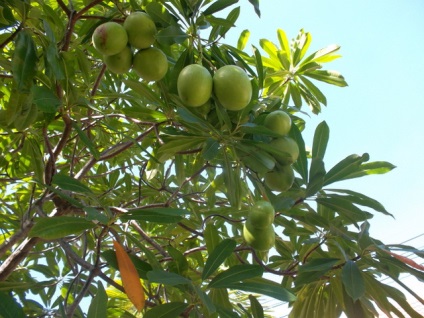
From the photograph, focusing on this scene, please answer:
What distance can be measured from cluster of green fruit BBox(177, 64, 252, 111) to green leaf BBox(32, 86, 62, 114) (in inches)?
15.0

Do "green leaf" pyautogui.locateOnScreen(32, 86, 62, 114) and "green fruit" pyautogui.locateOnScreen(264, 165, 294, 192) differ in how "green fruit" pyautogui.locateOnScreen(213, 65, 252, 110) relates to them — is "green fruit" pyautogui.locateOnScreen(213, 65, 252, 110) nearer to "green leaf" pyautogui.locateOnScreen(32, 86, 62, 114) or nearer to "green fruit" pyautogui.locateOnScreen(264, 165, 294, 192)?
"green fruit" pyautogui.locateOnScreen(264, 165, 294, 192)

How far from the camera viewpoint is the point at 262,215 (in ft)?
4.26

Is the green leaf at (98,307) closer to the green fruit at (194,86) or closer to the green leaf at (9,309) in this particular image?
the green leaf at (9,309)

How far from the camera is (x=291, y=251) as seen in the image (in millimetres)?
1932

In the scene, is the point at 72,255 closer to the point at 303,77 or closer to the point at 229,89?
the point at 229,89

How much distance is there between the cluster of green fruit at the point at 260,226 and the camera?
4.28 feet

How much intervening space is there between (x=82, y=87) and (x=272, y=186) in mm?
1149

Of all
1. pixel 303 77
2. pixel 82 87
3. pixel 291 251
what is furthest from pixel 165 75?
pixel 303 77

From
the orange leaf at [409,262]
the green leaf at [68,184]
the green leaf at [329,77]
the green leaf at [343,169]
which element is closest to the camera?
the green leaf at [68,184]

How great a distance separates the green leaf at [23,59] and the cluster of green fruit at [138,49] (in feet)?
0.64

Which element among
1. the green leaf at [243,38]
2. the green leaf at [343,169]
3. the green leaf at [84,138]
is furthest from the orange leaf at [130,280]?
the green leaf at [243,38]

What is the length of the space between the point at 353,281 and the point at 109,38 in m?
1.06

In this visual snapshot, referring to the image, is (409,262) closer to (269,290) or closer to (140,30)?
(269,290)

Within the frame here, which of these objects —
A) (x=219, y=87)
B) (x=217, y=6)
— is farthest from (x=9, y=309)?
(x=217, y=6)
